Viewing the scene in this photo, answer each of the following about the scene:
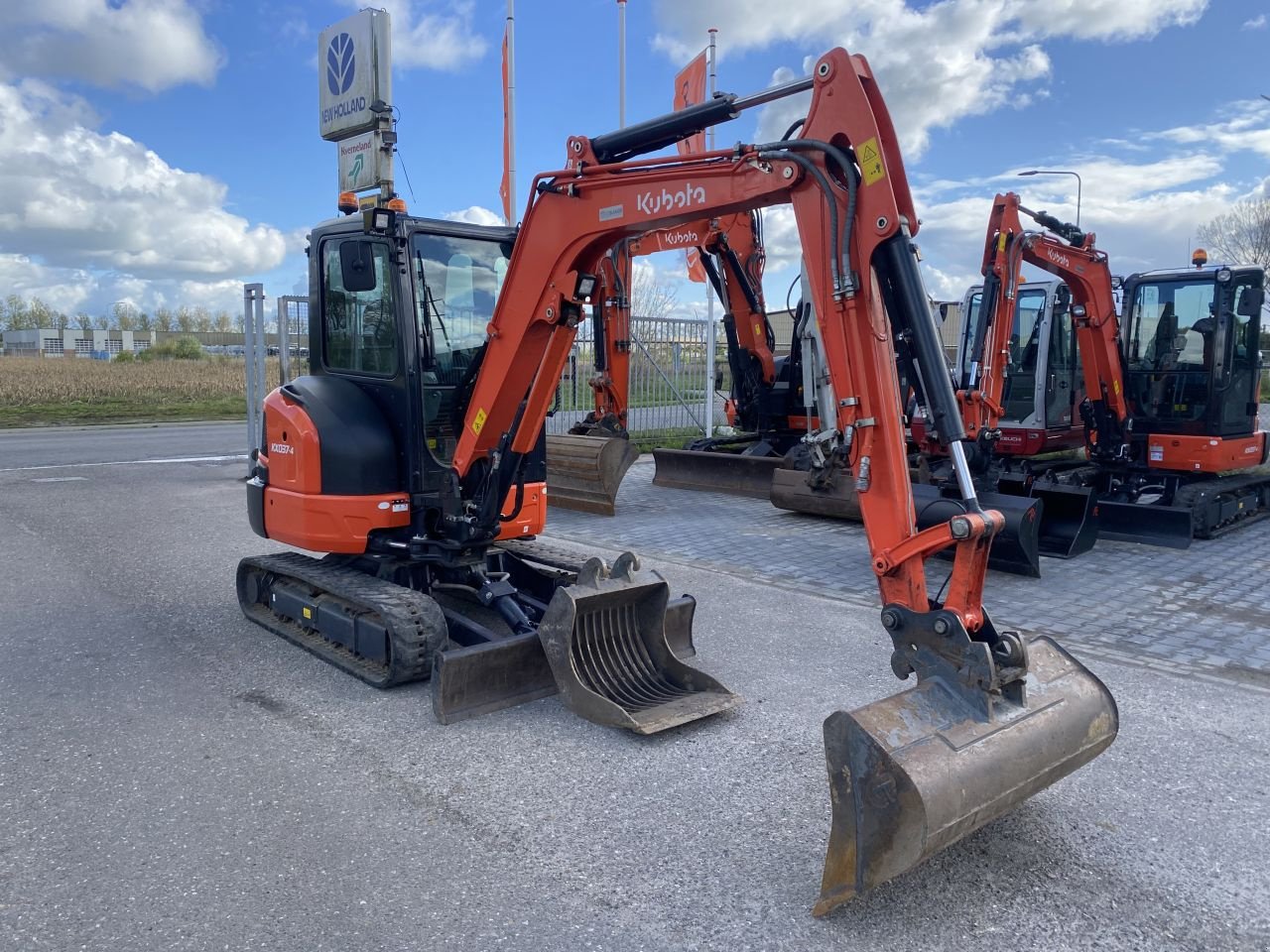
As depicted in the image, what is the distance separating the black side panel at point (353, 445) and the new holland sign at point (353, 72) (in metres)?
8.37

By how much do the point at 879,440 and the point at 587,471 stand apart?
24.6 ft

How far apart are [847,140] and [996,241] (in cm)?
603

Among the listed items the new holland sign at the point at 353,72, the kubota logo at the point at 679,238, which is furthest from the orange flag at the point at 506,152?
the kubota logo at the point at 679,238

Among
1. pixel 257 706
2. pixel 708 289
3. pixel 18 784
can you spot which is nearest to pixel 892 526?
pixel 257 706

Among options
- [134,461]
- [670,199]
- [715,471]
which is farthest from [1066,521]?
[134,461]

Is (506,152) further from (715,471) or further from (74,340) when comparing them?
(74,340)

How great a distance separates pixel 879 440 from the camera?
13.3 feet

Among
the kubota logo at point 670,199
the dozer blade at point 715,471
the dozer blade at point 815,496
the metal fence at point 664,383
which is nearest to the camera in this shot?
the kubota logo at point 670,199

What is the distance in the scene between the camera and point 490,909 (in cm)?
329

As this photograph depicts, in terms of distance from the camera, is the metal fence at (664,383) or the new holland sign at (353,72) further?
the metal fence at (664,383)

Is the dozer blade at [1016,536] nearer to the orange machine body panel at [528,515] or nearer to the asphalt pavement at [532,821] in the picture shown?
the asphalt pavement at [532,821]

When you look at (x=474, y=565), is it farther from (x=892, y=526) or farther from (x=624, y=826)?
(x=892, y=526)

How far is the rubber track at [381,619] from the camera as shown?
17.2 ft

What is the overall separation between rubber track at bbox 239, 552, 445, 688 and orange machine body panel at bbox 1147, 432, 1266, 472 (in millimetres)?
8589
